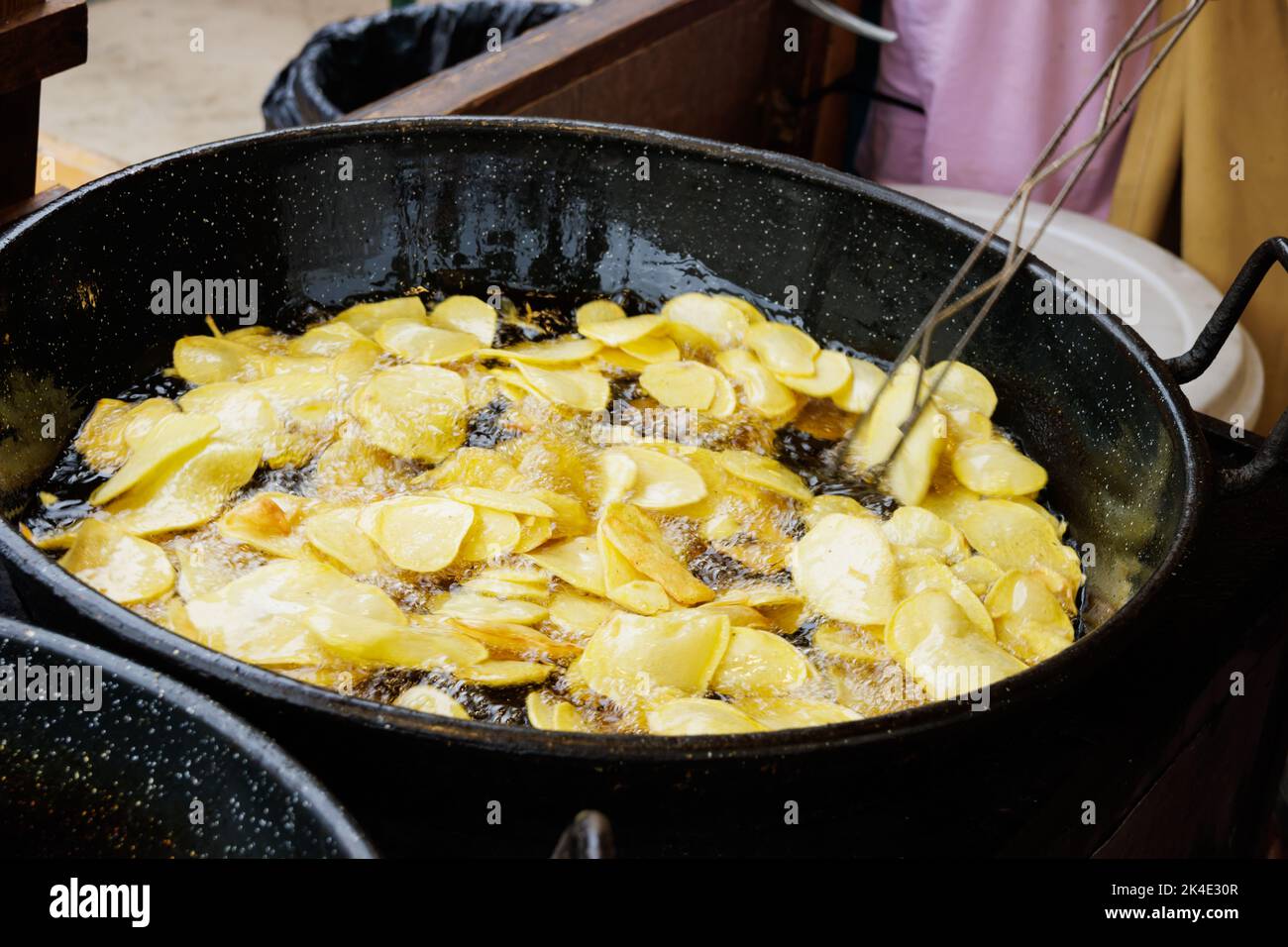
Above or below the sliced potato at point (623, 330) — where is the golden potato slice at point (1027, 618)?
below

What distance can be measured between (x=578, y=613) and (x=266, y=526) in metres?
0.23

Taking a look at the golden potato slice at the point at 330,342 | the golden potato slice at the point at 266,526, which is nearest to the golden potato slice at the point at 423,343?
the golden potato slice at the point at 330,342

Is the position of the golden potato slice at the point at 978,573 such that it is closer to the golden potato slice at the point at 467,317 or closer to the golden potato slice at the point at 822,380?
the golden potato slice at the point at 822,380

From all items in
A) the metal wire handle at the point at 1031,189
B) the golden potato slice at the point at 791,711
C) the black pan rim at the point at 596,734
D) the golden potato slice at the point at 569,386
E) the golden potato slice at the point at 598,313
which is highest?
the metal wire handle at the point at 1031,189

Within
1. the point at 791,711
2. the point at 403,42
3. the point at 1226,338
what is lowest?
the point at 791,711

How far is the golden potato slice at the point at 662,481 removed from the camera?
95cm

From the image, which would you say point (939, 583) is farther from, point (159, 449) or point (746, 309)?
point (159, 449)

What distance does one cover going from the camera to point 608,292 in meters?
1.22

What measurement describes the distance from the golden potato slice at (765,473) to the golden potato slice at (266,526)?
13.4 inches

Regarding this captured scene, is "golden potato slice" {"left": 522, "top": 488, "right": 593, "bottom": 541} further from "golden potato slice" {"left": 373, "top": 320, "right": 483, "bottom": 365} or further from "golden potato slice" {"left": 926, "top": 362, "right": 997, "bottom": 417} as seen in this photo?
"golden potato slice" {"left": 926, "top": 362, "right": 997, "bottom": 417}

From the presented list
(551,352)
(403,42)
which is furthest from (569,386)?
(403,42)

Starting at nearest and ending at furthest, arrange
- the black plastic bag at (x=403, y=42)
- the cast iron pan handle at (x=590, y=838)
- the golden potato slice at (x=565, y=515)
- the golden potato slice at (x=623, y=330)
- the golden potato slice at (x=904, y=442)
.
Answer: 1. the cast iron pan handle at (x=590, y=838)
2. the golden potato slice at (x=565, y=515)
3. the golden potato slice at (x=904, y=442)
4. the golden potato slice at (x=623, y=330)
5. the black plastic bag at (x=403, y=42)
